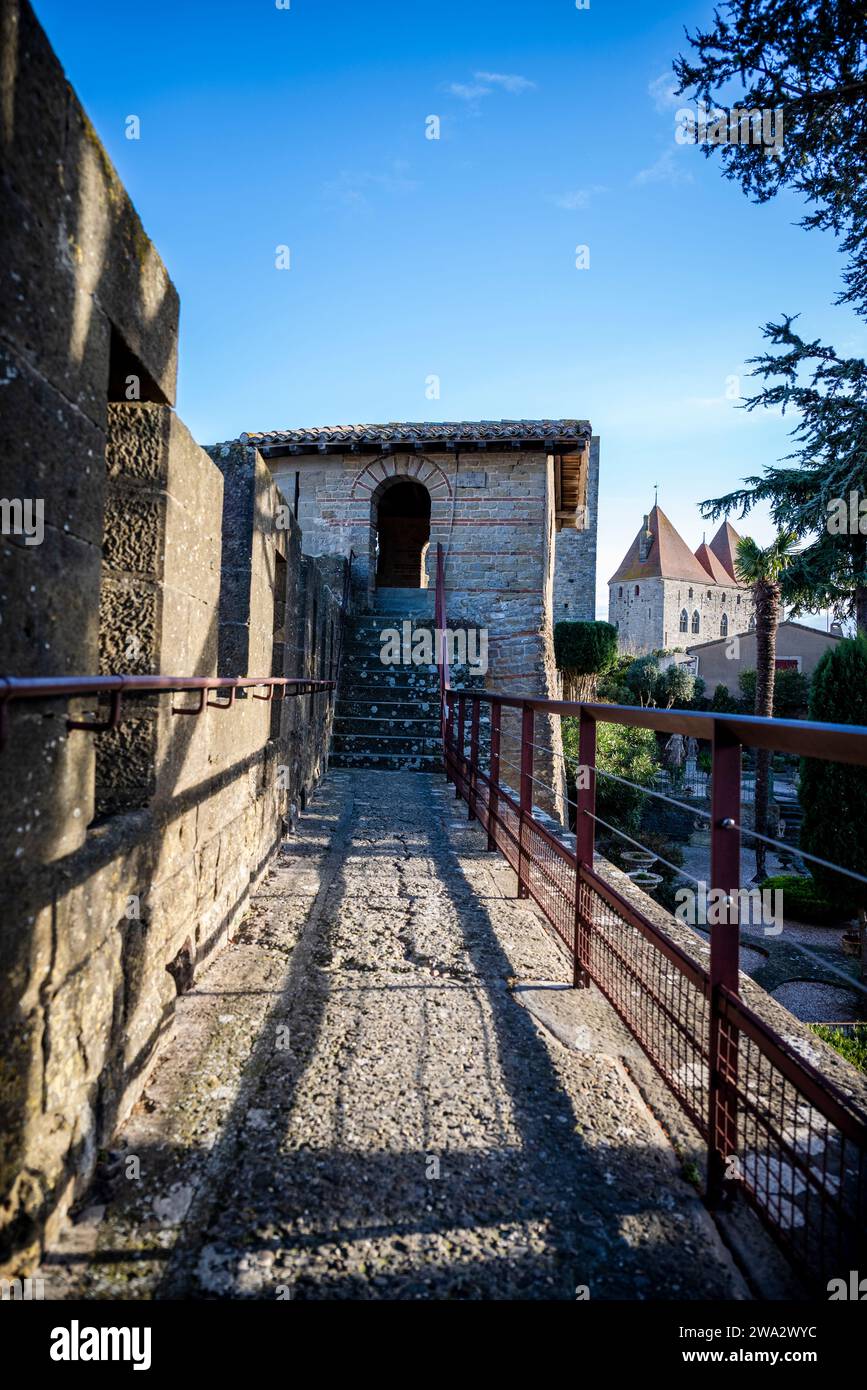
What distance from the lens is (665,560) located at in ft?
166

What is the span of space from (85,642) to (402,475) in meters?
12.1

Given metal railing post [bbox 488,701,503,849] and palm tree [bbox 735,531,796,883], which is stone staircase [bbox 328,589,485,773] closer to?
metal railing post [bbox 488,701,503,849]

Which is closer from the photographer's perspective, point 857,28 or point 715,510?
point 857,28

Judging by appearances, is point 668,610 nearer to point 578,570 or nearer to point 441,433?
point 578,570

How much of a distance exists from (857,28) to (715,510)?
899cm

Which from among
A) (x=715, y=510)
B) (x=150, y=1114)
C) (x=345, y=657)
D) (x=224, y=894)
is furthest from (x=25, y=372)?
(x=715, y=510)

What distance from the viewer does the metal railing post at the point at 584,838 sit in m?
2.52

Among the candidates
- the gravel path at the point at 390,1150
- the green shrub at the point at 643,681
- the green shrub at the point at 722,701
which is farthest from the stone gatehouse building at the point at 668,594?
the gravel path at the point at 390,1150

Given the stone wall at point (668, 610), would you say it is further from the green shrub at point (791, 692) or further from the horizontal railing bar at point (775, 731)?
the horizontal railing bar at point (775, 731)

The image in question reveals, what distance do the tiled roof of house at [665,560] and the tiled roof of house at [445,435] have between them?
3980 centimetres

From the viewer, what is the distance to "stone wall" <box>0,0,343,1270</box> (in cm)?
125

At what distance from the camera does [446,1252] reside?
52.7 inches
